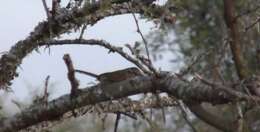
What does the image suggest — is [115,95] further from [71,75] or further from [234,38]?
[234,38]

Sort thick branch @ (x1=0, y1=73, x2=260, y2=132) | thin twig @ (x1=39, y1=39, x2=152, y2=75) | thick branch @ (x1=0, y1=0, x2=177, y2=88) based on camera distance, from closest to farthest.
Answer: thick branch @ (x1=0, y1=73, x2=260, y2=132)
thin twig @ (x1=39, y1=39, x2=152, y2=75)
thick branch @ (x1=0, y1=0, x2=177, y2=88)

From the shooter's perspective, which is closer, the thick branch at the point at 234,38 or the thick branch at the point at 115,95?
the thick branch at the point at 115,95

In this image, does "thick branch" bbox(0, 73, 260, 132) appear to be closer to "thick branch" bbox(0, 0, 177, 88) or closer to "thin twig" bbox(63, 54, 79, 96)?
"thin twig" bbox(63, 54, 79, 96)

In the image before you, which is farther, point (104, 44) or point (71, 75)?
point (104, 44)

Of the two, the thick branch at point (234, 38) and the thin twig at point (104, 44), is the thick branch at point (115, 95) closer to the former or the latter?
the thin twig at point (104, 44)

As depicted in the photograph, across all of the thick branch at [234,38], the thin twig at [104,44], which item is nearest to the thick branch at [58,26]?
the thin twig at [104,44]

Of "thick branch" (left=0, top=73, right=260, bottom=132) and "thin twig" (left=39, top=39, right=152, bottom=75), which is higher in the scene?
"thin twig" (left=39, top=39, right=152, bottom=75)

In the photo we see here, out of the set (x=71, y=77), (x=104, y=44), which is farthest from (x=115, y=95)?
(x=104, y=44)

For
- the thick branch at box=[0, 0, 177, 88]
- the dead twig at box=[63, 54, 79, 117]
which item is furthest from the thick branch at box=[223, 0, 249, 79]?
the dead twig at box=[63, 54, 79, 117]

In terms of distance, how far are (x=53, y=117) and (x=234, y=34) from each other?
0.37 metres

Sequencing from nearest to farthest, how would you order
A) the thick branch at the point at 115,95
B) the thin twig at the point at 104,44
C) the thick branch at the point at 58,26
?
the thick branch at the point at 115,95
the thin twig at the point at 104,44
the thick branch at the point at 58,26

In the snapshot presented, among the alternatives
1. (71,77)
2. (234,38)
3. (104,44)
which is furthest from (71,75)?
(234,38)

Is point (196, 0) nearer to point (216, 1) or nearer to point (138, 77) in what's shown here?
point (216, 1)

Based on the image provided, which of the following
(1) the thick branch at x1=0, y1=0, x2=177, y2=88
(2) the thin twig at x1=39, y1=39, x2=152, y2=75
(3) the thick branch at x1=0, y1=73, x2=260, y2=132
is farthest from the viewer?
(1) the thick branch at x1=0, y1=0, x2=177, y2=88
